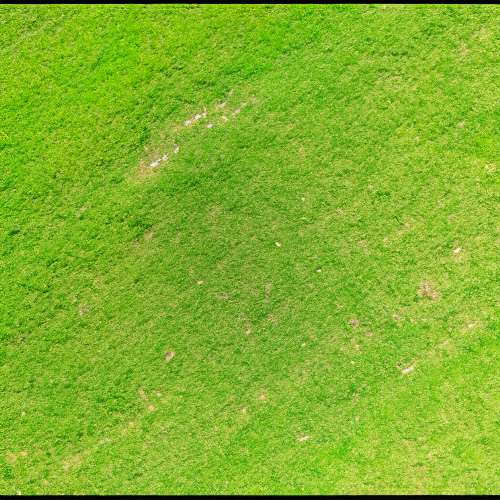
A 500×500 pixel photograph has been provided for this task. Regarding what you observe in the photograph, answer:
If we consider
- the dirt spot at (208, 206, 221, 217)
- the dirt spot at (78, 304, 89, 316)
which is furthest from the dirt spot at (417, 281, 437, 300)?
the dirt spot at (78, 304, 89, 316)

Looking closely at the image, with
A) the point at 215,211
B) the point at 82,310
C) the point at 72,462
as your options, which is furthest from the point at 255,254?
the point at 72,462

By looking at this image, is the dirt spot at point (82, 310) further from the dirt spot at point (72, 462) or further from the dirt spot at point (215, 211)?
the dirt spot at point (215, 211)

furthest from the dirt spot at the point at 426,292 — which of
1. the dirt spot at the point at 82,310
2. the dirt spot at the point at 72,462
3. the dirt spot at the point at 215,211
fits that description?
the dirt spot at the point at 72,462

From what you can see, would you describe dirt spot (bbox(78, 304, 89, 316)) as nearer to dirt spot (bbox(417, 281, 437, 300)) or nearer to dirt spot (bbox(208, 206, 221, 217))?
dirt spot (bbox(208, 206, 221, 217))

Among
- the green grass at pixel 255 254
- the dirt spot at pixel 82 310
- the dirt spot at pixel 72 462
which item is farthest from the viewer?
the dirt spot at pixel 82 310

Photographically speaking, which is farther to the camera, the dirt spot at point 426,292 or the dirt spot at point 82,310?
the dirt spot at point 82,310

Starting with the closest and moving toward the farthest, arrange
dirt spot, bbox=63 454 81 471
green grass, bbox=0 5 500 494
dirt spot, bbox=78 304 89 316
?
1. green grass, bbox=0 5 500 494
2. dirt spot, bbox=63 454 81 471
3. dirt spot, bbox=78 304 89 316

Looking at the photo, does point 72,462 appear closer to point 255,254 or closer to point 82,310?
point 82,310

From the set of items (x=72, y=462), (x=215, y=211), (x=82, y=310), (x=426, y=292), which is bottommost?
(x=426, y=292)

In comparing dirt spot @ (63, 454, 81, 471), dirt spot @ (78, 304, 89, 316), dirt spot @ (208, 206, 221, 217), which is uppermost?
dirt spot @ (208, 206, 221, 217)
